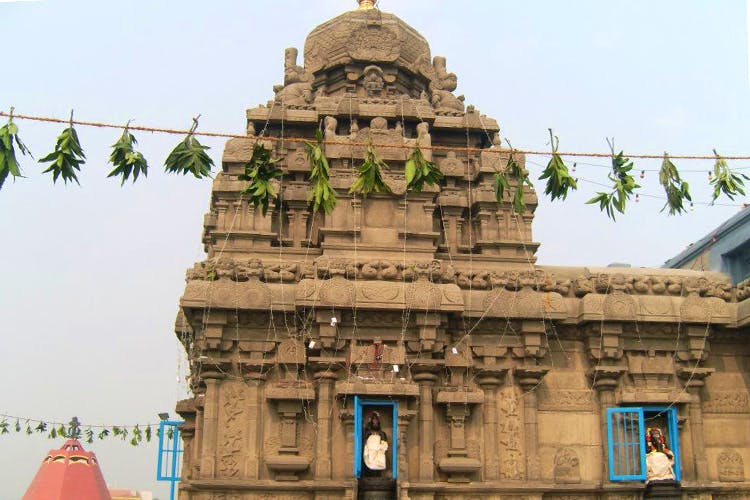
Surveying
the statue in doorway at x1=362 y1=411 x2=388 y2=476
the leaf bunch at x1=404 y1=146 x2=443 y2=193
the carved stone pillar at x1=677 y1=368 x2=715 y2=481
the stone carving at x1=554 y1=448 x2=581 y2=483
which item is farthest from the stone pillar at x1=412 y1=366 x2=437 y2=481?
the carved stone pillar at x1=677 y1=368 x2=715 y2=481

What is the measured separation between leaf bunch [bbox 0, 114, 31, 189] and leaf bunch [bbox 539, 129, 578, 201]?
7709mm

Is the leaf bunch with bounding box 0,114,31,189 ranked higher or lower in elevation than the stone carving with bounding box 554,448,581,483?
higher

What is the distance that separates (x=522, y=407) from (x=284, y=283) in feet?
16.5

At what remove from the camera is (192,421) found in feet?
61.6

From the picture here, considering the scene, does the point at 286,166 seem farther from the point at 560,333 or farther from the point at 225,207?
the point at 560,333

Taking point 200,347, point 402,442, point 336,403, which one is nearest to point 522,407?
point 402,442

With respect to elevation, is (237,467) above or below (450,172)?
below

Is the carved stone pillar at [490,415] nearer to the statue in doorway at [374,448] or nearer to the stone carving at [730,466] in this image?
the statue in doorway at [374,448]

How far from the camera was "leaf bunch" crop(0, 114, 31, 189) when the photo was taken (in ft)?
38.2

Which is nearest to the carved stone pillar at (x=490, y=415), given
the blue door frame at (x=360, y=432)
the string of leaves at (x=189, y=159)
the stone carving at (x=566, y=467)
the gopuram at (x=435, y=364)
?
the gopuram at (x=435, y=364)

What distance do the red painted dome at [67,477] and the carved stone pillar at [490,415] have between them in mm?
13574

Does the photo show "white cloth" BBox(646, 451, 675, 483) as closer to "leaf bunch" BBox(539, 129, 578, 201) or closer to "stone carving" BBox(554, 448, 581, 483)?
"stone carving" BBox(554, 448, 581, 483)

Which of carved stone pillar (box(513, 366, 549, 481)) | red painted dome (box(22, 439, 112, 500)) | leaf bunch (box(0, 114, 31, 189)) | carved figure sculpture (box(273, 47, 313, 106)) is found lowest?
red painted dome (box(22, 439, 112, 500))

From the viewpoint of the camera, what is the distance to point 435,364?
1569 centimetres
